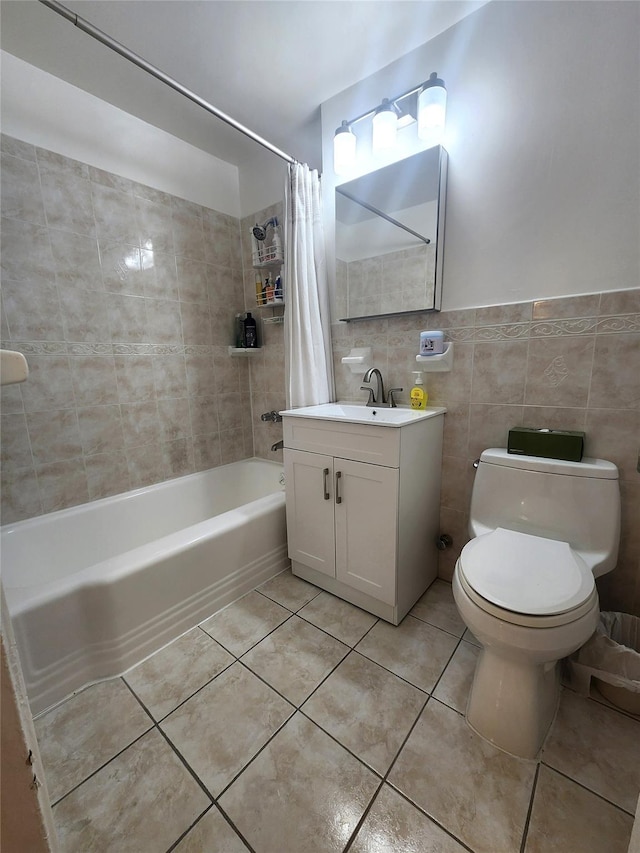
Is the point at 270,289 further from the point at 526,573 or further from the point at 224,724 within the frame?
the point at 224,724

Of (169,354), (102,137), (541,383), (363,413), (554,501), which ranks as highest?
(102,137)

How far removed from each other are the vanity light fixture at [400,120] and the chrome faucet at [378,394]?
A: 0.98 m

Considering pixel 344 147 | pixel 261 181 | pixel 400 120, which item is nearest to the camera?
pixel 400 120

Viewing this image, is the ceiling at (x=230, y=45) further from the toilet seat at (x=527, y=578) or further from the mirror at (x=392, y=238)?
the toilet seat at (x=527, y=578)

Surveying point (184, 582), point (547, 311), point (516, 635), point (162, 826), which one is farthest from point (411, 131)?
point (162, 826)

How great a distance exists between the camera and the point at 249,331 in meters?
2.28

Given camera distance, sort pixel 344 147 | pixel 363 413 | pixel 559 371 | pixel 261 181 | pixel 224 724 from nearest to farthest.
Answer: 1. pixel 224 724
2. pixel 559 371
3. pixel 344 147
4. pixel 363 413
5. pixel 261 181

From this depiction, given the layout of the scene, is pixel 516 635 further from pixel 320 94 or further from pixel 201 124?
pixel 201 124

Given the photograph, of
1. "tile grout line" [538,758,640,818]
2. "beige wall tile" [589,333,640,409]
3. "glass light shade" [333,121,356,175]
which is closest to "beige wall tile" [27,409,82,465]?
"glass light shade" [333,121,356,175]

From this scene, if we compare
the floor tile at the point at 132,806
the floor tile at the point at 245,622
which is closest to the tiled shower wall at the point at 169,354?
the floor tile at the point at 245,622

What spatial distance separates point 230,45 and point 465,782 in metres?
2.66

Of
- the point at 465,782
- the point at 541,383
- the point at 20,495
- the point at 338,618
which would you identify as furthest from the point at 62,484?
the point at 541,383

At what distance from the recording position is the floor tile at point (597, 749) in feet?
2.87

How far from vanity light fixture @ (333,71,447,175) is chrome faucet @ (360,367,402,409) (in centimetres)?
98
